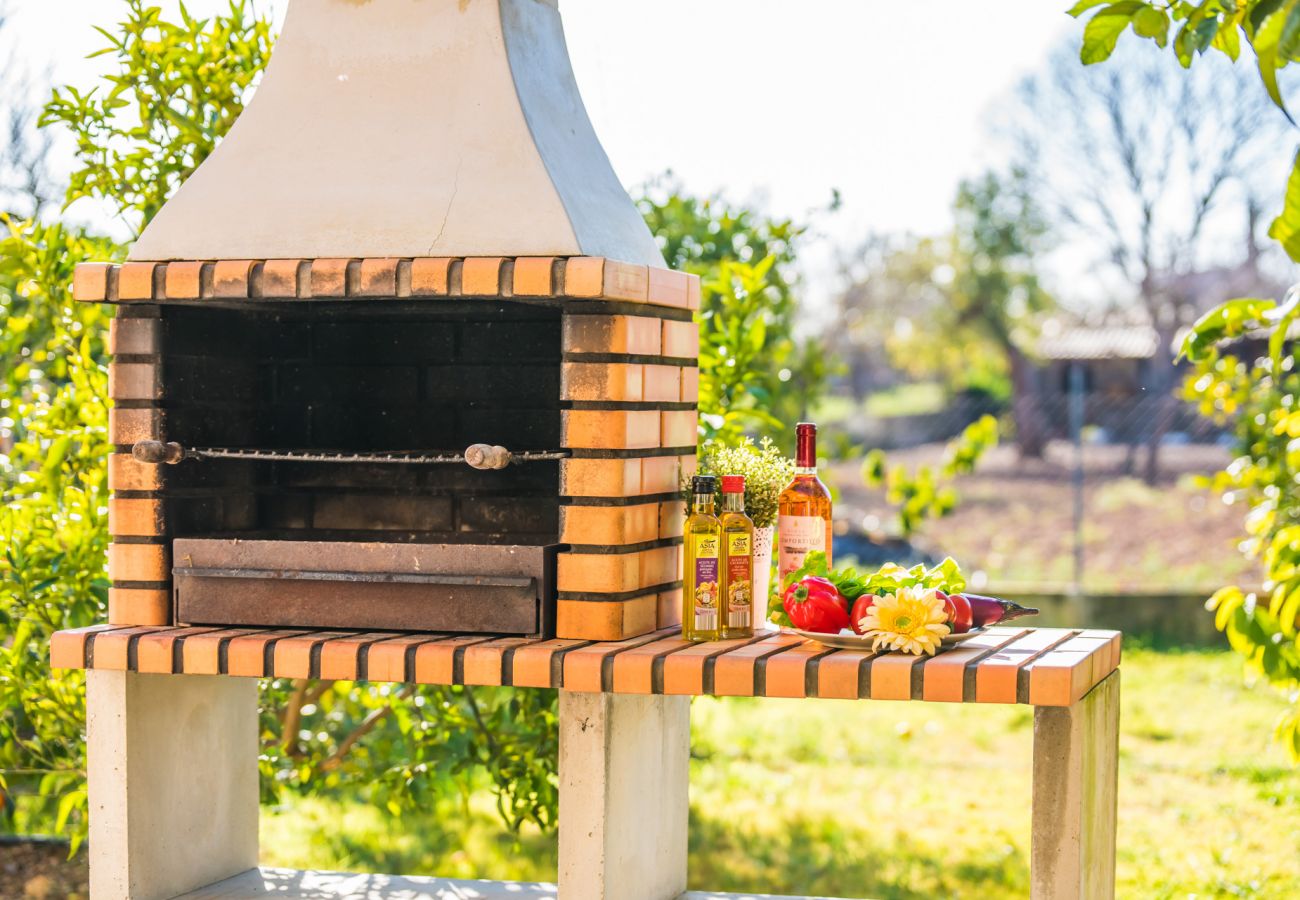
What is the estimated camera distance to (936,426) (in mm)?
20594

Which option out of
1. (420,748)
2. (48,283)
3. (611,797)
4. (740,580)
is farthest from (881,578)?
(48,283)

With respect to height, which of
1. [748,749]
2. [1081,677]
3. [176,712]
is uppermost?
[1081,677]

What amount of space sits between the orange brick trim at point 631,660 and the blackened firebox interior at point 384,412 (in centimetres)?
47

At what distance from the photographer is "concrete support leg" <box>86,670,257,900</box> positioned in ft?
10.7

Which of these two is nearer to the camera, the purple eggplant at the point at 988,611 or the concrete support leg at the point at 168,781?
the purple eggplant at the point at 988,611

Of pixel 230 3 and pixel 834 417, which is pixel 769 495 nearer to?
pixel 230 3

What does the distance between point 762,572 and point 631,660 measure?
597 mm

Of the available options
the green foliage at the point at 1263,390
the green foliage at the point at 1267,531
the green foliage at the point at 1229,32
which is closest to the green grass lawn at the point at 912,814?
the green foliage at the point at 1263,390

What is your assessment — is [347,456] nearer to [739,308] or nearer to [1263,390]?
[739,308]

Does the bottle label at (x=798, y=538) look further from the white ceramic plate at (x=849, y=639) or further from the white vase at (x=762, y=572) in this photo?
the white ceramic plate at (x=849, y=639)

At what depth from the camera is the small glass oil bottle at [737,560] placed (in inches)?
121

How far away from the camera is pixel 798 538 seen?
10.7 feet

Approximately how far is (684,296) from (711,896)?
4.59 feet

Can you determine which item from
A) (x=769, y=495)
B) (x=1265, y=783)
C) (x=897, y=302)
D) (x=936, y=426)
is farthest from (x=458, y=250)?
(x=897, y=302)
